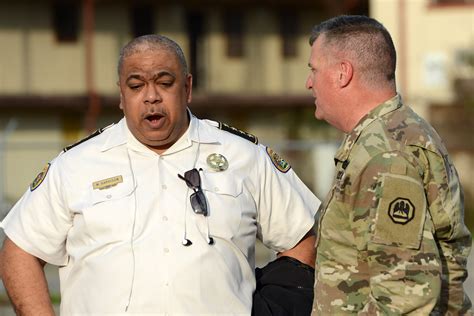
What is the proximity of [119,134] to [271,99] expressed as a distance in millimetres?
25882

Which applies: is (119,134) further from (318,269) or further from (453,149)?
(453,149)

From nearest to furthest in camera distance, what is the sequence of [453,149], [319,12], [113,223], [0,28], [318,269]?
1. [318,269]
2. [113,223]
3. [453,149]
4. [0,28]
5. [319,12]

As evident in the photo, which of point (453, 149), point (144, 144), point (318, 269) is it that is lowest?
point (453, 149)

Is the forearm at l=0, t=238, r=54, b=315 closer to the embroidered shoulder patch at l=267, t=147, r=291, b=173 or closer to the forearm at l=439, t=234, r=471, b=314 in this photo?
Answer: the embroidered shoulder patch at l=267, t=147, r=291, b=173

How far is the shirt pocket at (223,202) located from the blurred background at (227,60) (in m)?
22.8

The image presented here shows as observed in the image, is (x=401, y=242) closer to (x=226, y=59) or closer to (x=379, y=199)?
(x=379, y=199)

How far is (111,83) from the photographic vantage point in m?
30.3

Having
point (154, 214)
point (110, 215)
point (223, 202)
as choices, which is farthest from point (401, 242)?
point (110, 215)

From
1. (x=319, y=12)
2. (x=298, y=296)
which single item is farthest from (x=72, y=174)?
(x=319, y=12)

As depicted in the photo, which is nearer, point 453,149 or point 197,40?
point 453,149

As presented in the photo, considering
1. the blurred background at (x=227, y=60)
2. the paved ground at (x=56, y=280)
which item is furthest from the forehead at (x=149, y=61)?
the blurred background at (x=227, y=60)

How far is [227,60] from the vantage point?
31.1m

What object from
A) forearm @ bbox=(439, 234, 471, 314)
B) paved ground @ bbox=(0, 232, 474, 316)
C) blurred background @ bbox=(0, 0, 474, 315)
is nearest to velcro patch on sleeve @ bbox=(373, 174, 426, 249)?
forearm @ bbox=(439, 234, 471, 314)

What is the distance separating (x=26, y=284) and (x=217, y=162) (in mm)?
958
